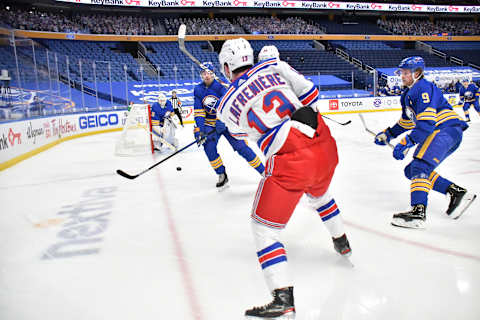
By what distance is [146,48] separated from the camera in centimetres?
2284

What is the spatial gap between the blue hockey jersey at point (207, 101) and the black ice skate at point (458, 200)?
263cm

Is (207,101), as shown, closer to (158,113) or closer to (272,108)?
(272,108)

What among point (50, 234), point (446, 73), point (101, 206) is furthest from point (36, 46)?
point (446, 73)

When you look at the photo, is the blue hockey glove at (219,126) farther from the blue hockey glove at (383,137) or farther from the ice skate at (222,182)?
the blue hockey glove at (383,137)

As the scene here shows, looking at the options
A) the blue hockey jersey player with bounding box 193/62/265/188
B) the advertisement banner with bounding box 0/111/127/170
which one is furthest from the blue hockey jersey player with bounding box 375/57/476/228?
the advertisement banner with bounding box 0/111/127/170

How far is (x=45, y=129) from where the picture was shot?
8102mm

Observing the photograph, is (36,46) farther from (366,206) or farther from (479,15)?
(479,15)

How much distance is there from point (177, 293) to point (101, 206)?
84.3 inches

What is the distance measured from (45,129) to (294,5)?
22.6 metres

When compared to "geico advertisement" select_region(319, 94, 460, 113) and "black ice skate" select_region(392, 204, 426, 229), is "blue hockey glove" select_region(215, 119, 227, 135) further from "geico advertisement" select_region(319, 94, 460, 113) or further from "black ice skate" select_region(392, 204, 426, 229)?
"geico advertisement" select_region(319, 94, 460, 113)

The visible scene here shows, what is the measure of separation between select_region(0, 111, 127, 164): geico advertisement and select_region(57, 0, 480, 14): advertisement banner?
12.4 m

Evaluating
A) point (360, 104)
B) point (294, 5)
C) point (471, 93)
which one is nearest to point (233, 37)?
point (294, 5)

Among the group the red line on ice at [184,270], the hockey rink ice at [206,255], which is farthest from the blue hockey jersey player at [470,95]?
the red line on ice at [184,270]

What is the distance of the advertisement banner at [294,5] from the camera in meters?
22.2
